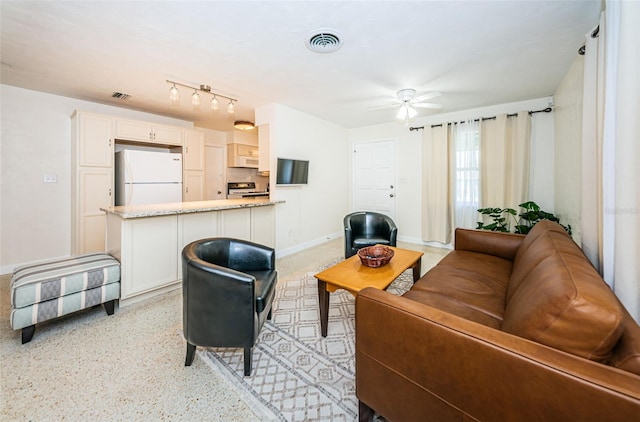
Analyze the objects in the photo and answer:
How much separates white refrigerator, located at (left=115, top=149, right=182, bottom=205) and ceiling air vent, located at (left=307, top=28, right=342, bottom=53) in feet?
10.00

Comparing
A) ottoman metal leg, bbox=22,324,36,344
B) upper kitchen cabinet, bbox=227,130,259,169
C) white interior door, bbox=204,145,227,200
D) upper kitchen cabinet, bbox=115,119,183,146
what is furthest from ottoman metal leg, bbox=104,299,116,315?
upper kitchen cabinet, bbox=227,130,259,169

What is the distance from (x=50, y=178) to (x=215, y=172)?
8.97ft

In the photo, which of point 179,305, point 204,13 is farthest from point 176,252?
point 204,13

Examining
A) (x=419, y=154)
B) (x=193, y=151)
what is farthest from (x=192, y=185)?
(x=419, y=154)

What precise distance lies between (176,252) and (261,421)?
203 centimetres

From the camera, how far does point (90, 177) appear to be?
11.5 ft

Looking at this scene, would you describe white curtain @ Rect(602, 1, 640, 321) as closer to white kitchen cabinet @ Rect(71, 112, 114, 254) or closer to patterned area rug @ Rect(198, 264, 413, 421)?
patterned area rug @ Rect(198, 264, 413, 421)

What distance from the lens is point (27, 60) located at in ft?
8.25

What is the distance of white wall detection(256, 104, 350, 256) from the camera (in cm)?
397

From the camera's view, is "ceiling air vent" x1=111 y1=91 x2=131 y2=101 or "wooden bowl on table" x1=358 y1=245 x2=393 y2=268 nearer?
"wooden bowl on table" x1=358 y1=245 x2=393 y2=268

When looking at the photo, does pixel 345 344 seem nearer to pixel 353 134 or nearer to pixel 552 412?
pixel 552 412

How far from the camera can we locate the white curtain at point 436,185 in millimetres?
4305

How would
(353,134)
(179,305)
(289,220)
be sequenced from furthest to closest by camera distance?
(353,134) < (289,220) < (179,305)

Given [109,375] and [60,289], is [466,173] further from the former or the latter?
[60,289]
